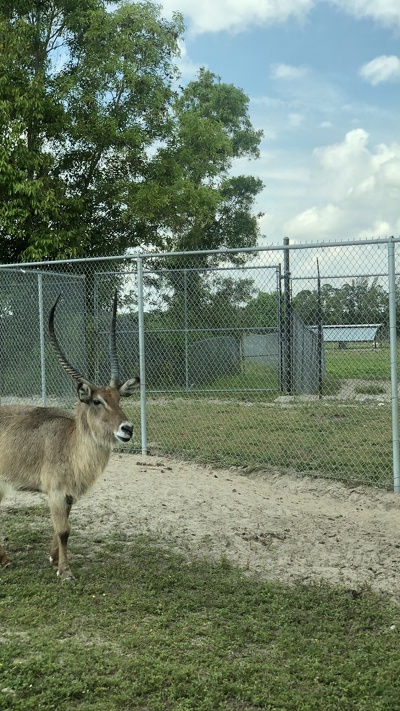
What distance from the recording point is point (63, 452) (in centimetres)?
583

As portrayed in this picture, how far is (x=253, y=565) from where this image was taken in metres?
5.95

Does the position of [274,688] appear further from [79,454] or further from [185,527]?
[185,527]

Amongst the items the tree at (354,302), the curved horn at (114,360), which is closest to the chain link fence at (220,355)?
the tree at (354,302)

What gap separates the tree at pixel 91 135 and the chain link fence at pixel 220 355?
4.34 meters

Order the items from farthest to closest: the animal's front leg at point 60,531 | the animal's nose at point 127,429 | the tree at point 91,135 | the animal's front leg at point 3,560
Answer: the tree at point 91,135 < the animal's front leg at point 3,560 < the animal's front leg at point 60,531 < the animal's nose at point 127,429

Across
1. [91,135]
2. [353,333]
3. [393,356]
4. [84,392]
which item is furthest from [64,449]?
[91,135]

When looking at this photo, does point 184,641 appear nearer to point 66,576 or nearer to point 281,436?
point 66,576

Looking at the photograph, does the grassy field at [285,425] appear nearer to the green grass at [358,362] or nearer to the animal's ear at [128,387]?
the green grass at [358,362]

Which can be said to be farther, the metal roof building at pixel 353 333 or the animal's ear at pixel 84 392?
the metal roof building at pixel 353 333

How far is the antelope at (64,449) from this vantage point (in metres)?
5.61

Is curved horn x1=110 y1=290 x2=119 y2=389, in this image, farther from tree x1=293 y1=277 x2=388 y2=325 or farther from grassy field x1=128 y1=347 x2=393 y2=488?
tree x1=293 y1=277 x2=388 y2=325

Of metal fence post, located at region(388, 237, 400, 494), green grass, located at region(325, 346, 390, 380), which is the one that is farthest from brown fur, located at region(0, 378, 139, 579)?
green grass, located at region(325, 346, 390, 380)

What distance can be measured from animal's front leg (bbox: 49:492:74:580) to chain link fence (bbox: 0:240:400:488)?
428 centimetres

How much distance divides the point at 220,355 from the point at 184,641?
10119mm
